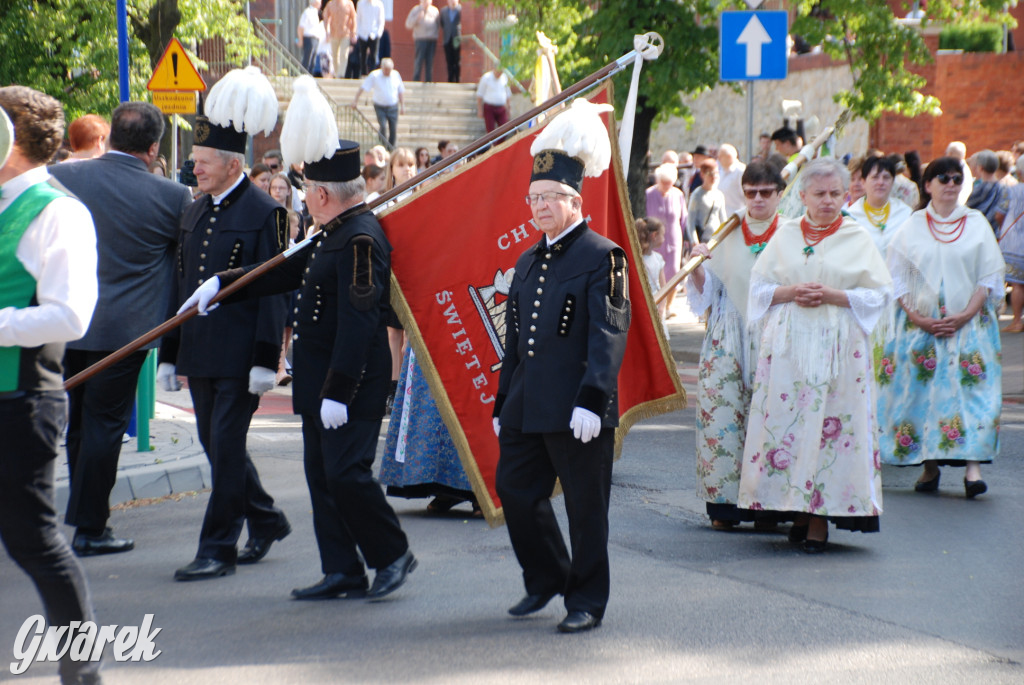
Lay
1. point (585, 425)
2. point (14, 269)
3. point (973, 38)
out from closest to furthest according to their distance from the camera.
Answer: point (14, 269)
point (585, 425)
point (973, 38)

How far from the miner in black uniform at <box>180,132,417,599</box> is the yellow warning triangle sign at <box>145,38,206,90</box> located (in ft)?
25.5

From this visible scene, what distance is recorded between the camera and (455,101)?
1056 inches

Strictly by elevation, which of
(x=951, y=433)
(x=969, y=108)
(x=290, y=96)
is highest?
(x=290, y=96)

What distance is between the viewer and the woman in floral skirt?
6.29 meters

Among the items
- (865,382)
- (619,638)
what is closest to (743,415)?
(865,382)

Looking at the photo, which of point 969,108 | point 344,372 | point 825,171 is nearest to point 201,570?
point 344,372

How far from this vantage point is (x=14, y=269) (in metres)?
4.04

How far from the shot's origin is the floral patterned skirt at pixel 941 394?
7.88 metres

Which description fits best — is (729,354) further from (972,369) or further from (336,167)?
(336,167)

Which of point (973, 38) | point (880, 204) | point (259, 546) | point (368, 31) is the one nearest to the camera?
point (259, 546)

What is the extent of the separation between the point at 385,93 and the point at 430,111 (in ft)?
9.90

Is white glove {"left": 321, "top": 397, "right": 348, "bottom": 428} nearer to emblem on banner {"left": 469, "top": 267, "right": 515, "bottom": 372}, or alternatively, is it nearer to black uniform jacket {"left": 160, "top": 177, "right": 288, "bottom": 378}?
black uniform jacket {"left": 160, "top": 177, "right": 288, "bottom": 378}

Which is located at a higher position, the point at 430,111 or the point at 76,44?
the point at 430,111

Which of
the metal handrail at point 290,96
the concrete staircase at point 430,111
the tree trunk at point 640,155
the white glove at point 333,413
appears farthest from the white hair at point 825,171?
the concrete staircase at point 430,111
